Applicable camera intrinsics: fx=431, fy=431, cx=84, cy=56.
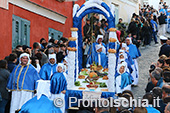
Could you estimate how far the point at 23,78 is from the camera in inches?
480

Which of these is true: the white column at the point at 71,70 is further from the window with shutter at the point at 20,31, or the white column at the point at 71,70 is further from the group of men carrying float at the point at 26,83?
the window with shutter at the point at 20,31

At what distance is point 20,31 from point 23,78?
5.97 m

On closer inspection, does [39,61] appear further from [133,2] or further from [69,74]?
[133,2]

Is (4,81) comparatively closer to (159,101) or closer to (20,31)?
(159,101)

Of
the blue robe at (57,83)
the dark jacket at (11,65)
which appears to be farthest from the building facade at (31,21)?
the blue robe at (57,83)

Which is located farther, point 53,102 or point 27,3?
point 27,3

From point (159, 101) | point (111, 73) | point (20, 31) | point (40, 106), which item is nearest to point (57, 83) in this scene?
point (111, 73)

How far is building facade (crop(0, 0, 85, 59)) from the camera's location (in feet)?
53.8

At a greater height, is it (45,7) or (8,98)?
(45,7)

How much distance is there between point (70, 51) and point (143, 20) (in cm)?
1361

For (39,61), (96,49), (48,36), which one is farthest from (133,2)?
(39,61)

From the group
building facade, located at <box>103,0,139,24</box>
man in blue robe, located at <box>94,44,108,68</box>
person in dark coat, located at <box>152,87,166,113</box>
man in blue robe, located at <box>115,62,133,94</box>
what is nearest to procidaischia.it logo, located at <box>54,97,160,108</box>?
person in dark coat, located at <box>152,87,166,113</box>

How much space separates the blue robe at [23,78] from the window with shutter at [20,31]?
4832 millimetres

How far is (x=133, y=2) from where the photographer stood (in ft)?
108
